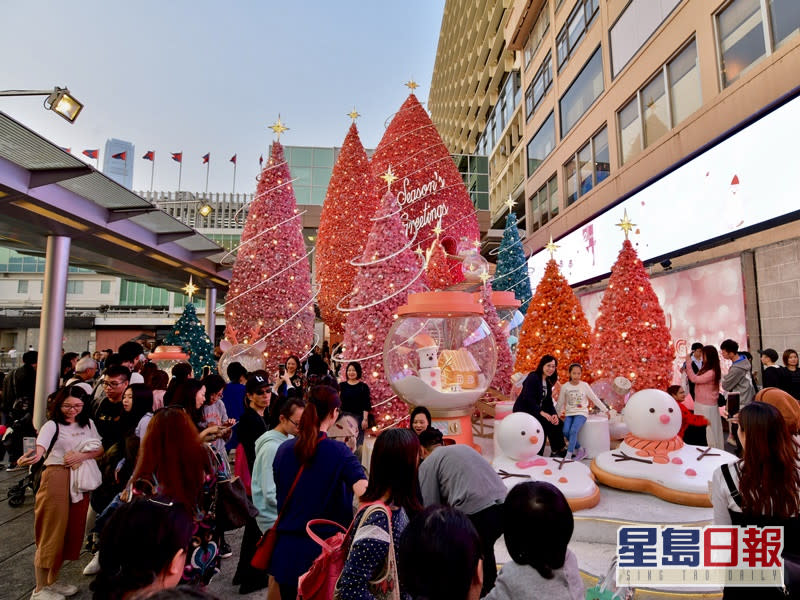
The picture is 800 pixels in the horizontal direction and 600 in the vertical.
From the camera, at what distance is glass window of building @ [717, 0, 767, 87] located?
7.69m

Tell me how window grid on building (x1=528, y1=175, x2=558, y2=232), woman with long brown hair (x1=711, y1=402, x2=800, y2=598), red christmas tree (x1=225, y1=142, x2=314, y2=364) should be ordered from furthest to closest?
window grid on building (x1=528, y1=175, x2=558, y2=232) < red christmas tree (x1=225, y1=142, x2=314, y2=364) < woman with long brown hair (x1=711, y1=402, x2=800, y2=598)

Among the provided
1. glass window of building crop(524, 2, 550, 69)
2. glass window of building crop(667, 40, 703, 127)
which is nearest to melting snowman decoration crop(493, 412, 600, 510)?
glass window of building crop(667, 40, 703, 127)

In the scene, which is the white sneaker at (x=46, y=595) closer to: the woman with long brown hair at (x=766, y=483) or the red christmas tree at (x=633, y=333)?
the woman with long brown hair at (x=766, y=483)

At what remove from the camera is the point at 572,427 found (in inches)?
232

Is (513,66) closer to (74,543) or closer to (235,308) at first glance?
(235,308)

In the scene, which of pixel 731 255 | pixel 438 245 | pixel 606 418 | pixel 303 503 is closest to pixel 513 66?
pixel 438 245

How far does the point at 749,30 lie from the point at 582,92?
322 inches

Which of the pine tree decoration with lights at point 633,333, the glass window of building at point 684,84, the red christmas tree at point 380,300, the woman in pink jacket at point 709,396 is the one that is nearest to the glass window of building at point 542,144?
the glass window of building at point 684,84

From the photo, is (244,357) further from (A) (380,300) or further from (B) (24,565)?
(B) (24,565)

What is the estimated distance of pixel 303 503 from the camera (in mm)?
2309

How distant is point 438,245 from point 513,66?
1856 centimetres

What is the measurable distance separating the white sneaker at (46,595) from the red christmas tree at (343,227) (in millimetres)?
8592

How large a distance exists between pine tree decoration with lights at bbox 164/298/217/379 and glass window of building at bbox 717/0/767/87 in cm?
1388

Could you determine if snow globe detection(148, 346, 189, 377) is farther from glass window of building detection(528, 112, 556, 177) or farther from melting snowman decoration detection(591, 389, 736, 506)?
glass window of building detection(528, 112, 556, 177)
